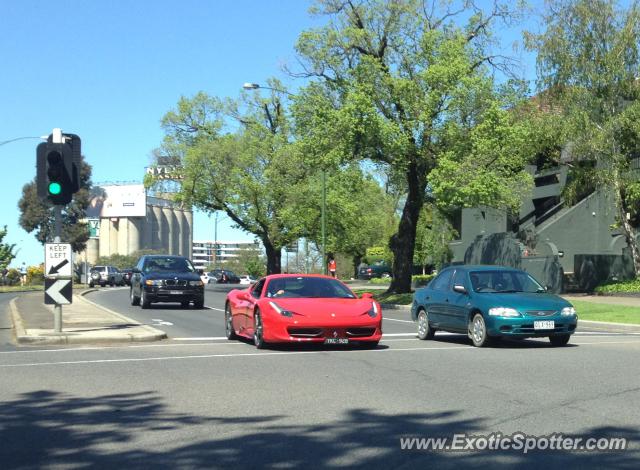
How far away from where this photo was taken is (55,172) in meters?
15.6

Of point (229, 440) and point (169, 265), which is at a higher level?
point (169, 265)

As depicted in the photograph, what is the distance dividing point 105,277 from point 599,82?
47803 mm

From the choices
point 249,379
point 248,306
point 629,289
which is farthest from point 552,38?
point 249,379

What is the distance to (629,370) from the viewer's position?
11.7 meters

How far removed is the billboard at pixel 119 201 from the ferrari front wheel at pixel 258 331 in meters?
148

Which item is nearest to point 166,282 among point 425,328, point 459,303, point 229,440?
point 425,328

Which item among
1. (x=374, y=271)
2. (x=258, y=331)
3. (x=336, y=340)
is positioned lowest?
(x=336, y=340)

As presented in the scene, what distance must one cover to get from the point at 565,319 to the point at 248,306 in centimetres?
547

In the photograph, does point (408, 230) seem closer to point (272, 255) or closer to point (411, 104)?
point (411, 104)

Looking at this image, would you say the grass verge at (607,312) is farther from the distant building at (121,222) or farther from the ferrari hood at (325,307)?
the distant building at (121,222)

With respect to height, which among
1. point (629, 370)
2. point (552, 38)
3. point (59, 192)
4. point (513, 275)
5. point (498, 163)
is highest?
point (552, 38)

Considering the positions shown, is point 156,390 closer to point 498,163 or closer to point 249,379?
point 249,379

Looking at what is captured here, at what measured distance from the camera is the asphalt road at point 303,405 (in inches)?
263

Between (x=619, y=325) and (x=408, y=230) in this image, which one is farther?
(x=408, y=230)
